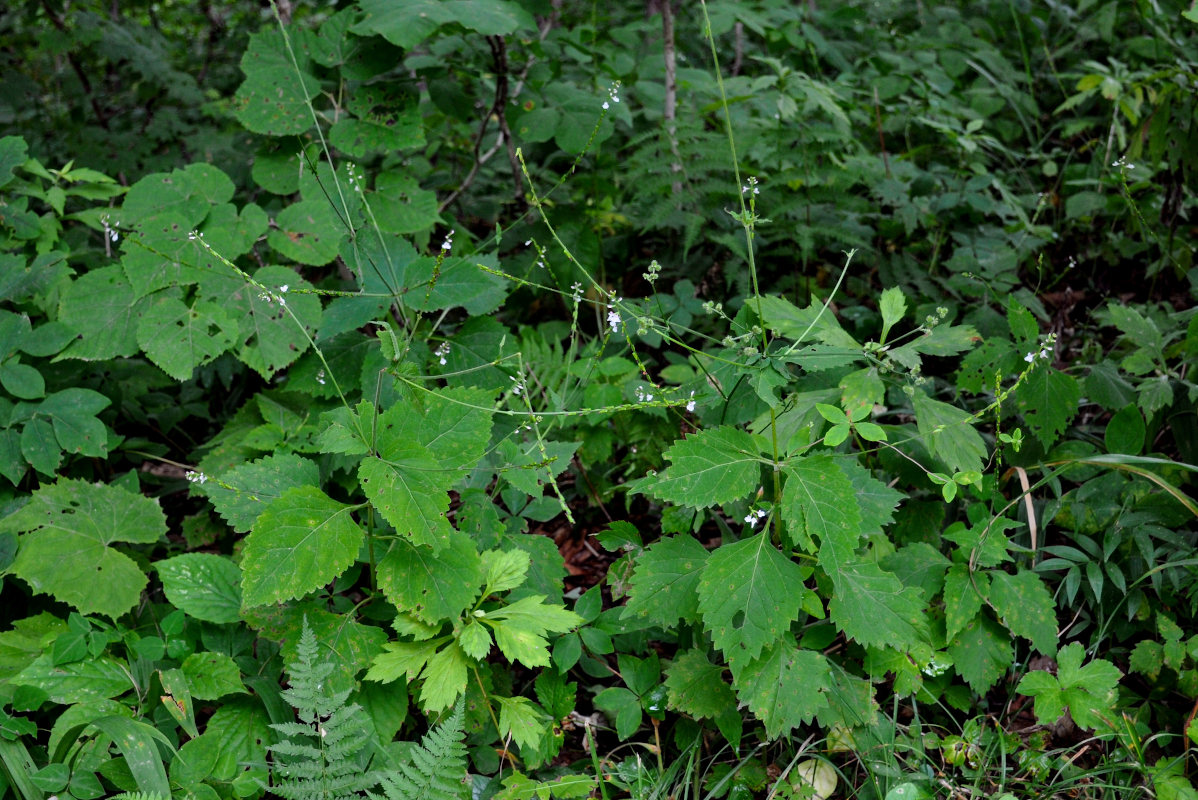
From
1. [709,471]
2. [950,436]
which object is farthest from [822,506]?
[950,436]

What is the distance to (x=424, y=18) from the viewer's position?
2711mm

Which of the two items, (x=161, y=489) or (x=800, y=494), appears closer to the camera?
(x=800, y=494)

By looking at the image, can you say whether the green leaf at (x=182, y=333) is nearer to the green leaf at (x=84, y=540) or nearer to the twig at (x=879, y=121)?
the green leaf at (x=84, y=540)

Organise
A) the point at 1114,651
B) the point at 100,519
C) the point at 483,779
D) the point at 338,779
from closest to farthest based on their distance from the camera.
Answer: the point at 338,779 → the point at 483,779 → the point at 1114,651 → the point at 100,519

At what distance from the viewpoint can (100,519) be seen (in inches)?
94.7

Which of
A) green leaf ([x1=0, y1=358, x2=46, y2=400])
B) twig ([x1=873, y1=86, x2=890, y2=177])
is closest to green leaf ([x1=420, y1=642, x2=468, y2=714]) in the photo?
green leaf ([x1=0, y1=358, x2=46, y2=400])

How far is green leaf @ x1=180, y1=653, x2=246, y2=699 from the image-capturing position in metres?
2.01

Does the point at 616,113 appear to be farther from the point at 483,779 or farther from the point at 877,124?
the point at 483,779

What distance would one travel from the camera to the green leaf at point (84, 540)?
7.23 feet

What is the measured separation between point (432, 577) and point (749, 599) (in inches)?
29.9

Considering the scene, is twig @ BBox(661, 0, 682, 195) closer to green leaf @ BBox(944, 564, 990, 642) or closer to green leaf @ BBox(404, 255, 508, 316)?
green leaf @ BBox(404, 255, 508, 316)

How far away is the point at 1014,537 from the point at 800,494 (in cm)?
106

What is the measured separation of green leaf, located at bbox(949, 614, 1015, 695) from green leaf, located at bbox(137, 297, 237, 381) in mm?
2282

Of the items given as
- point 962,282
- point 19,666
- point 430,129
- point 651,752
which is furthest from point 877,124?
point 19,666
